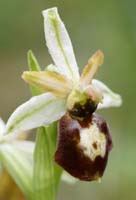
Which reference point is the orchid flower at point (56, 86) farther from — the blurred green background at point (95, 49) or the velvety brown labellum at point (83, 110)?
the blurred green background at point (95, 49)

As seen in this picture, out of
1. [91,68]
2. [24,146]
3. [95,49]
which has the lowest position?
[95,49]

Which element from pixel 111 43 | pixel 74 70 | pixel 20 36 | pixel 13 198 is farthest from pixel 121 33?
pixel 74 70

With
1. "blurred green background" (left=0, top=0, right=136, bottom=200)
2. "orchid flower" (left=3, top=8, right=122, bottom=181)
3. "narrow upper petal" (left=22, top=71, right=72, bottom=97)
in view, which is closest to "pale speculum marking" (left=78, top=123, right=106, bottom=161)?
"orchid flower" (left=3, top=8, right=122, bottom=181)

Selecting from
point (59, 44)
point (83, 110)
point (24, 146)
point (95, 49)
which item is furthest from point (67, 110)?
point (95, 49)

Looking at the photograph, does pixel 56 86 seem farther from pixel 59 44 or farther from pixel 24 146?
pixel 24 146

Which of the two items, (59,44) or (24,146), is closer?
(59,44)

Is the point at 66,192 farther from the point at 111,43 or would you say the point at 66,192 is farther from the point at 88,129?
the point at 88,129
